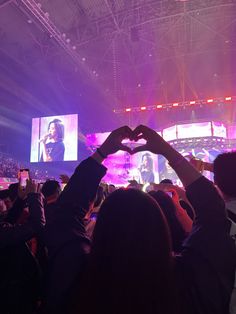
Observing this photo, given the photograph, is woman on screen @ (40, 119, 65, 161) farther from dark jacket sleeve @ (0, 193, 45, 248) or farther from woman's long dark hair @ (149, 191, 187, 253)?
dark jacket sleeve @ (0, 193, 45, 248)

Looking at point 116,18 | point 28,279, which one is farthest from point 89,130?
point 28,279

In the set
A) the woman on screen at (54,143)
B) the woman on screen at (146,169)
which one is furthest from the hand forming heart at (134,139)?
the woman on screen at (146,169)

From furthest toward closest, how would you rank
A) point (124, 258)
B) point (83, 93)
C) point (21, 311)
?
1. point (83, 93)
2. point (21, 311)
3. point (124, 258)

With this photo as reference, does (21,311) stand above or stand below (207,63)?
below

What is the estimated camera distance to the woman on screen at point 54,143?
15.4 metres

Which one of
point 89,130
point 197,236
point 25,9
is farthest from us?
point 89,130

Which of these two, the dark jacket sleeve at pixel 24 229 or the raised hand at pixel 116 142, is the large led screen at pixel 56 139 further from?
the raised hand at pixel 116 142

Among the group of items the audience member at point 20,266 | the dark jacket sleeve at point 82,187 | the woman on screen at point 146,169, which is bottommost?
the audience member at point 20,266

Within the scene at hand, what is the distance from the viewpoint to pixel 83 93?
655 inches

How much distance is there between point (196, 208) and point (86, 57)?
13.5 metres

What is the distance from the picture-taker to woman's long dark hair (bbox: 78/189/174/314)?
927 millimetres

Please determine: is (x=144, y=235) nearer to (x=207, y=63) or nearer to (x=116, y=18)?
(x=116, y=18)

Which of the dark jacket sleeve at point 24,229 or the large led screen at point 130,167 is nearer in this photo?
the dark jacket sleeve at point 24,229

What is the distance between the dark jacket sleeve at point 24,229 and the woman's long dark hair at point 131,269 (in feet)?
3.22
